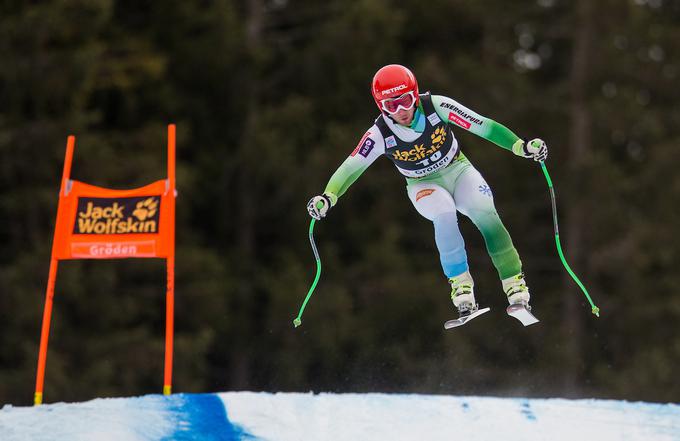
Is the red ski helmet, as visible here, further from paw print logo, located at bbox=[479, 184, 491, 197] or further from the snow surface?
the snow surface

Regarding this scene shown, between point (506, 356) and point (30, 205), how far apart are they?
29.7 feet

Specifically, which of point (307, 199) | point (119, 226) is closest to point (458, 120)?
point (119, 226)

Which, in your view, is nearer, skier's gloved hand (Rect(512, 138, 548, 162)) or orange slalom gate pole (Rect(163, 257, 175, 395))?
skier's gloved hand (Rect(512, 138, 548, 162))

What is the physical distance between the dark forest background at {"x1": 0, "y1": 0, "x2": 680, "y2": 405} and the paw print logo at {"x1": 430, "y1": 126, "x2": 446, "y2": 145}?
850 cm

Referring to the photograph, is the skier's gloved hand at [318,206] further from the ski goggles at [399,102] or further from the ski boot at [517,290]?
the ski boot at [517,290]

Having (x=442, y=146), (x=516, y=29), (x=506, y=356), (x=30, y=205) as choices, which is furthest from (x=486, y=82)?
(x=442, y=146)

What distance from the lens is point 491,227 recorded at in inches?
337

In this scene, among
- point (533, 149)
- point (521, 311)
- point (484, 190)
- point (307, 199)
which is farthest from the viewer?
point (307, 199)

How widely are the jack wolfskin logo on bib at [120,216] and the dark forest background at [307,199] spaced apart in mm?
7334

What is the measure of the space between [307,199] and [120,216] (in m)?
10.7

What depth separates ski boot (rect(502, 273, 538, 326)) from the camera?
842 centimetres

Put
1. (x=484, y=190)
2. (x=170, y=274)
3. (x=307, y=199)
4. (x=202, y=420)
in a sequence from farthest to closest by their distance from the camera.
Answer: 1. (x=307, y=199)
2. (x=170, y=274)
3. (x=202, y=420)
4. (x=484, y=190)

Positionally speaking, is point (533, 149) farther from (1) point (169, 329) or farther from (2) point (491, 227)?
(1) point (169, 329)

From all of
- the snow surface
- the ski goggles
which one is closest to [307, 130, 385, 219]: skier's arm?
the ski goggles
